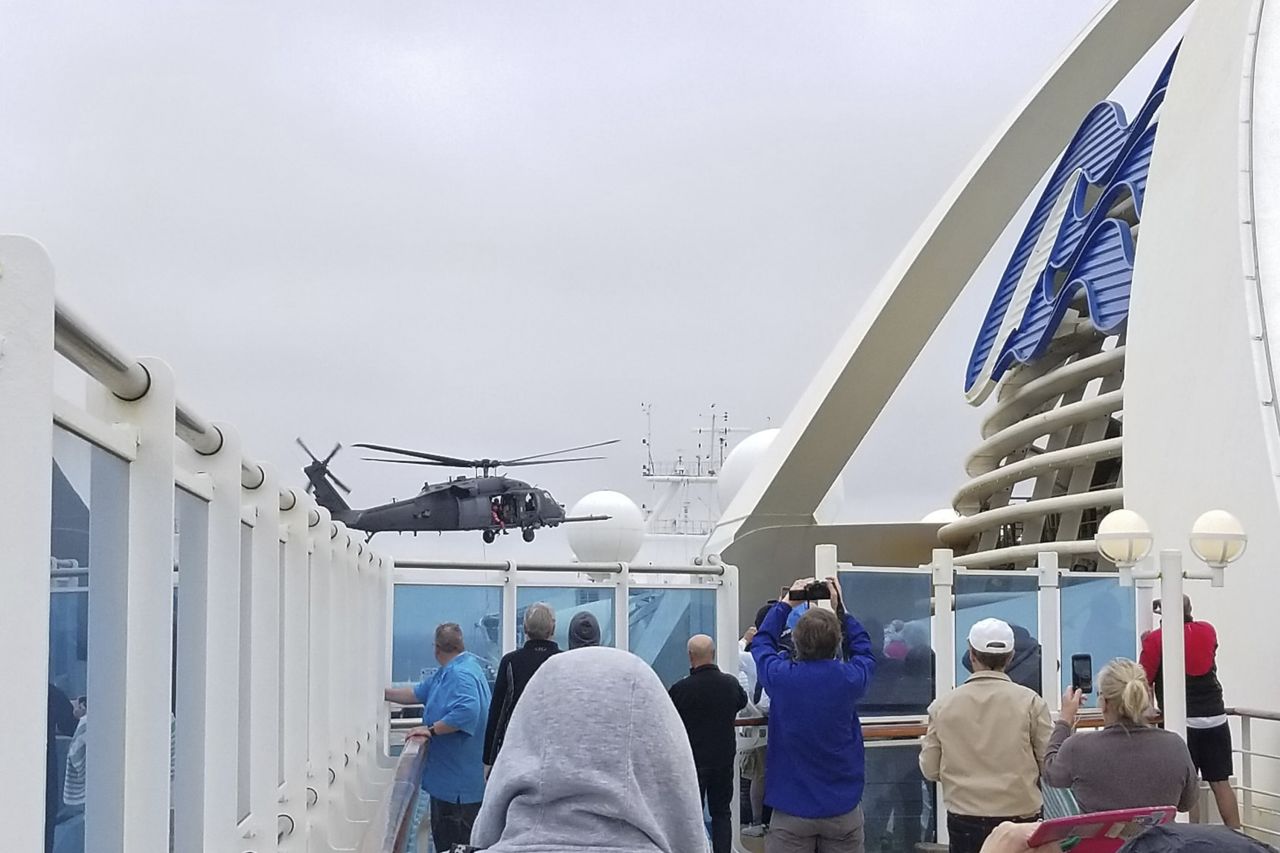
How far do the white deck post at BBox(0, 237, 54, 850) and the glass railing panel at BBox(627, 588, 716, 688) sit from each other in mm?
8986

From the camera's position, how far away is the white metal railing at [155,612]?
72.5 inches

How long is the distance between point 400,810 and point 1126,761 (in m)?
3.92

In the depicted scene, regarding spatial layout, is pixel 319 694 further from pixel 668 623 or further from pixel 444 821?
pixel 668 623

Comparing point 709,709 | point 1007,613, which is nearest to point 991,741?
point 709,709

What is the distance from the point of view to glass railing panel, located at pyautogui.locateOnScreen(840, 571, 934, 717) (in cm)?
1023

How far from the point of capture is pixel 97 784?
2.54 metres

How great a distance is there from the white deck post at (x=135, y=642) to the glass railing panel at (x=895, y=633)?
7882 mm

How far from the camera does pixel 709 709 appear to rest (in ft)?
26.0

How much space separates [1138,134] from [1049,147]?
115 inches

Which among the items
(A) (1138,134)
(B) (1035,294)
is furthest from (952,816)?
(B) (1035,294)

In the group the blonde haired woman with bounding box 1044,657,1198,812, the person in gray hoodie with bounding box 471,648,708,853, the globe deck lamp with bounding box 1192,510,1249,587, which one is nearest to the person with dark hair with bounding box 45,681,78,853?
the person in gray hoodie with bounding box 471,648,708,853

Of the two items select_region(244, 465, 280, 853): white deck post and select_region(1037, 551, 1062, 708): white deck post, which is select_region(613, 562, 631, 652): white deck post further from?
select_region(244, 465, 280, 853): white deck post

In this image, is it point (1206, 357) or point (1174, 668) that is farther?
point (1206, 357)

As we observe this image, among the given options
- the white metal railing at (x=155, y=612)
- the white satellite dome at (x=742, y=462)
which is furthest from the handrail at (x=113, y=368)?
the white satellite dome at (x=742, y=462)
